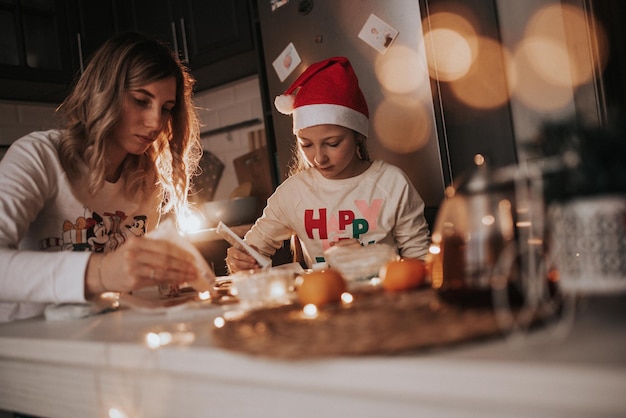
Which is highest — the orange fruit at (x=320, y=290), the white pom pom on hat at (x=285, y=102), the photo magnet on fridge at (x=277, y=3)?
the photo magnet on fridge at (x=277, y=3)

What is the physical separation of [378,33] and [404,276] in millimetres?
1712

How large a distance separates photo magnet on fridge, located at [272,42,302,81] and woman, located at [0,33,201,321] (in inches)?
36.6

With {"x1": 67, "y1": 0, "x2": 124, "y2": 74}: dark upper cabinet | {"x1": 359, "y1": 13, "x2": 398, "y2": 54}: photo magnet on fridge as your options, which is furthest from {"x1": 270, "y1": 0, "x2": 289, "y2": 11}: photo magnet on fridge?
{"x1": 67, "y1": 0, "x2": 124, "y2": 74}: dark upper cabinet

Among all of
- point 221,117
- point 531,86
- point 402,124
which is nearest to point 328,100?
point 402,124

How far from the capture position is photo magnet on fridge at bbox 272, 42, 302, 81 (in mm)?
2453

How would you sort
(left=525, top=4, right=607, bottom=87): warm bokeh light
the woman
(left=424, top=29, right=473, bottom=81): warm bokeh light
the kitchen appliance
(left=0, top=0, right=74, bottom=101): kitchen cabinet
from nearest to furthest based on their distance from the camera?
the kitchen appliance → the woman → (left=525, top=4, right=607, bottom=87): warm bokeh light → (left=424, top=29, right=473, bottom=81): warm bokeh light → (left=0, top=0, right=74, bottom=101): kitchen cabinet

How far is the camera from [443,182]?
81.9 inches

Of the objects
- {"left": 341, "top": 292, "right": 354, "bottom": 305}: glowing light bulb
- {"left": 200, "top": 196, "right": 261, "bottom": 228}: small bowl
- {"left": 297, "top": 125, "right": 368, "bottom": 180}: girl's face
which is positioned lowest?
{"left": 341, "top": 292, "right": 354, "bottom": 305}: glowing light bulb

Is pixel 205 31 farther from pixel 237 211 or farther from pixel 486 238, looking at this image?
pixel 486 238

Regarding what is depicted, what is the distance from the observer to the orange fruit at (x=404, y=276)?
67 cm

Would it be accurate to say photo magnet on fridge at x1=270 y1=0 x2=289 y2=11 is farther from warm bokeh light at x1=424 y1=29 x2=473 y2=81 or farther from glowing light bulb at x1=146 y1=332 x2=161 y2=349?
glowing light bulb at x1=146 y1=332 x2=161 y2=349

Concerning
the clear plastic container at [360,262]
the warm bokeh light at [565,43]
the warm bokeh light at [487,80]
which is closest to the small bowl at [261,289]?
the clear plastic container at [360,262]

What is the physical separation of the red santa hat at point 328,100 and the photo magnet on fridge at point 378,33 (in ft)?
1.55

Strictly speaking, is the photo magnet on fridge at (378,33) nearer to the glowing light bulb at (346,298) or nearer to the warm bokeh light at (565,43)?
the warm bokeh light at (565,43)
